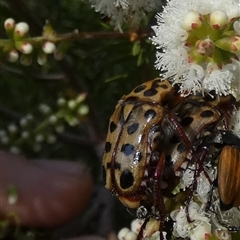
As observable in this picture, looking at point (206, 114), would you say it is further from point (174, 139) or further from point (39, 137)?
point (39, 137)

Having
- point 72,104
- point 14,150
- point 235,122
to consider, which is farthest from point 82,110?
point 235,122

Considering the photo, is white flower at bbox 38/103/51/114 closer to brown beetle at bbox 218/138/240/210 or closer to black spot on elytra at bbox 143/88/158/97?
black spot on elytra at bbox 143/88/158/97

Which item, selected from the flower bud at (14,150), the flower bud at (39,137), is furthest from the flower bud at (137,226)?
the flower bud at (14,150)

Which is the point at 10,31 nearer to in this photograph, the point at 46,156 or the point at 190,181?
the point at 190,181

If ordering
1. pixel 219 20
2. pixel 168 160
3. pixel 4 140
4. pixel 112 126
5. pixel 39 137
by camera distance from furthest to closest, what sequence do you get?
pixel 4 140 < pixel 39 137 < pixel 112 126 < pixel 168 160 < pixel 219 20

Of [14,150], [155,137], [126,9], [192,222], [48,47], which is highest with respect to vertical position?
[126,9]

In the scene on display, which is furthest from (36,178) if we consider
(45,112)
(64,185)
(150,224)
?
(150,224)

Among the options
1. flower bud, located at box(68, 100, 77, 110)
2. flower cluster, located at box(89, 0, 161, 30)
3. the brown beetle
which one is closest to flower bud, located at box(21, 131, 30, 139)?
flower bud, located at box(68, 100, 77, 110)
